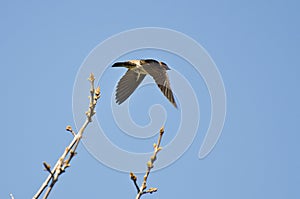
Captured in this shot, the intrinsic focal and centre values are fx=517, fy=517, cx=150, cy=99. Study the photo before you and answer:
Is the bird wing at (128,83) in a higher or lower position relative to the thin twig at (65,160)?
higher

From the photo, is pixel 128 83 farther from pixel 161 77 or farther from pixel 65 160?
pixel 65 160

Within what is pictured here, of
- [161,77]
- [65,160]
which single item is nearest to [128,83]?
[161,77]

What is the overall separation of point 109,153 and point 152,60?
10.4 feet

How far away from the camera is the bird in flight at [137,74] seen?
730 centimetres

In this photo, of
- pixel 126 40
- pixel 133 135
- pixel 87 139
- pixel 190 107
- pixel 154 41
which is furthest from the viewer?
pixel 154 41

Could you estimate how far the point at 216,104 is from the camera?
5.36m

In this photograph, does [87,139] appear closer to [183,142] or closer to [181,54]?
[183,142]

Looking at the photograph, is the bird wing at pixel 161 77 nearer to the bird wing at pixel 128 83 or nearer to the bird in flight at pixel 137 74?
the bird in flight at pixel 137 74

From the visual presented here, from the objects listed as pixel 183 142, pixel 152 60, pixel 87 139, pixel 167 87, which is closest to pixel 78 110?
pixel 87 139

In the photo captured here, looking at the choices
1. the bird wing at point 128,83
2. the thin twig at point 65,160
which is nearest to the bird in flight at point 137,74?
the bird wing at point 128,83

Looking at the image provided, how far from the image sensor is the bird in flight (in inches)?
287

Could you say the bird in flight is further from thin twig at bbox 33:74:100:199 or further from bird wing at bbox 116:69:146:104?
thin twig at bbox 33:74:100:199

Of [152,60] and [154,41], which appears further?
[152,60]

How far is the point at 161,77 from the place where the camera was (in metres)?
7.34
